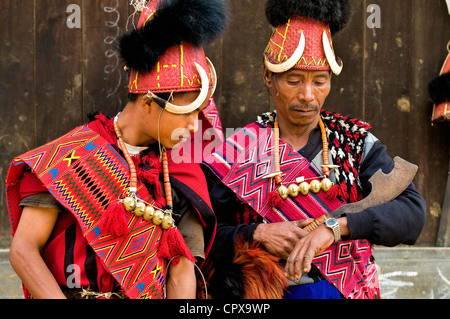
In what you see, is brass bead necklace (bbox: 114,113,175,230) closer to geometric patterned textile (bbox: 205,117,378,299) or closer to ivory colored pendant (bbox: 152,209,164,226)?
ivory colored pendant (bbox: 152,209,164,226)

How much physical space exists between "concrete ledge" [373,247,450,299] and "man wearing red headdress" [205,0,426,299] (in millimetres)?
933

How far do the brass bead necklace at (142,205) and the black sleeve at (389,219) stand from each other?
762 millimetres

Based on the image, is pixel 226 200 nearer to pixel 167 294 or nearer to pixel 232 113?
pixel 167 294

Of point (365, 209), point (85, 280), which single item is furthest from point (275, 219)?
point (85, 280)

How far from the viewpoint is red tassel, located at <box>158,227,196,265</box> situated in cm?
218

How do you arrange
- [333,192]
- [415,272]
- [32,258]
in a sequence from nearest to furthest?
1. [32,258]
2. [333,192]
3. [415,272]

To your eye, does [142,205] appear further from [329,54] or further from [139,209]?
[329,54]

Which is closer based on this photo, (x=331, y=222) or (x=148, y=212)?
(x=148, y=212)

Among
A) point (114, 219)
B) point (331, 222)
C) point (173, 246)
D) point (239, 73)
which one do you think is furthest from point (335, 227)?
point (239, 73)

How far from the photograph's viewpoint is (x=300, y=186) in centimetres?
256

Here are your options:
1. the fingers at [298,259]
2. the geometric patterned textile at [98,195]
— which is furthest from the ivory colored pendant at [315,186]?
the geometric patterned textile at [98,195]

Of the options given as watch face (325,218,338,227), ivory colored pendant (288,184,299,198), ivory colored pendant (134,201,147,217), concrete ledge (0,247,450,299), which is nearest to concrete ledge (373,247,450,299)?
concrete ledge (0,247,450,299)

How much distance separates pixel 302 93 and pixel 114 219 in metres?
1.06

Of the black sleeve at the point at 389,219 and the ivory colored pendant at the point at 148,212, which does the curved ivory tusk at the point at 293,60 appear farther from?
the ivory colored pendant at the point at 148,212
